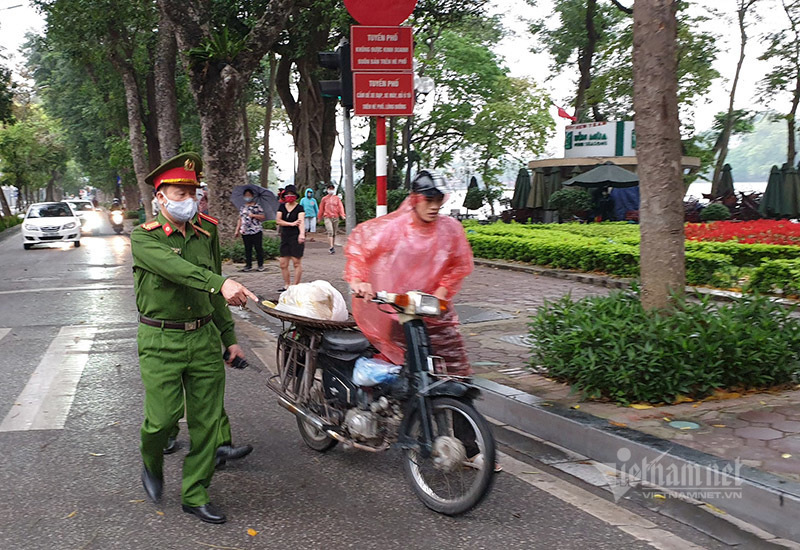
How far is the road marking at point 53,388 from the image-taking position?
555cm

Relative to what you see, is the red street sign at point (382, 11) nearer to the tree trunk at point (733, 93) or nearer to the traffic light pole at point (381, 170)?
the traffic light pole at point (381, 170)

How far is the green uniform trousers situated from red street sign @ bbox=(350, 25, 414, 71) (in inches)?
166

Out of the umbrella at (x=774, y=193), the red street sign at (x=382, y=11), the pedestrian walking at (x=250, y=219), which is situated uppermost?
the red street sign at (x=382, y=11)

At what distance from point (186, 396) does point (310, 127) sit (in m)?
26.9

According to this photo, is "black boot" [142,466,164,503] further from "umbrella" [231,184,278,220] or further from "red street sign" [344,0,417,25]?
"umbrella" [231,184,278,220]

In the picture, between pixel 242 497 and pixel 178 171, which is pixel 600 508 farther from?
pixel 178 171

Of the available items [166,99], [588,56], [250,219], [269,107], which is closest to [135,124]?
[269,107]

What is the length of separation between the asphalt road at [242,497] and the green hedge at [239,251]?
9658 mm

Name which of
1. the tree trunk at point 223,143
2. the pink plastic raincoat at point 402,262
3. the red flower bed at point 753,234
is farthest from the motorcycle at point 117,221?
the pink plastic raincoat at point 402,262

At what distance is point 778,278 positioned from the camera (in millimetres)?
9742

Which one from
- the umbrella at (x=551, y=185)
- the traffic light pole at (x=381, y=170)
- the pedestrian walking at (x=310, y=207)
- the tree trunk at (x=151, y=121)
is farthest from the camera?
the tree trunk at (x=151, y=121)

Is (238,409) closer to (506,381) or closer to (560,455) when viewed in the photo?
(506,381)

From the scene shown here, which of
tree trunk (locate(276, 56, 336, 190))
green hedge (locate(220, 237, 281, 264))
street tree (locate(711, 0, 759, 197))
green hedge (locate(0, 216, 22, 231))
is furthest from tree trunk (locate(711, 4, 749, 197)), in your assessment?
green hedge (locate(0, 216, 22, 231))

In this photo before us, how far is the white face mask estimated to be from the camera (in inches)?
149
